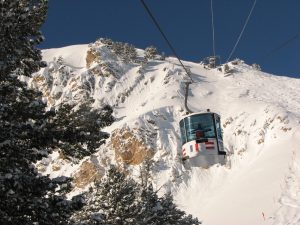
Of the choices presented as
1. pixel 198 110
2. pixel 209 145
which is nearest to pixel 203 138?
pixel 209 145

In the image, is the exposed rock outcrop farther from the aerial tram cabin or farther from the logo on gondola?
the logo on gondola

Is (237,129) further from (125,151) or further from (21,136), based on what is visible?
(21,136)

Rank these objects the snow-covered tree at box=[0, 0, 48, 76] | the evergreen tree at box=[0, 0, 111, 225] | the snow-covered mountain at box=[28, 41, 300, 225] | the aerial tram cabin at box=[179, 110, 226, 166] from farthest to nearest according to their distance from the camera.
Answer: the snow-covered mountain at box=[28, 41, 300, 225], the aerial tram cabin at box=[179, 110, 226, 166], the snow-covered tree at box=[0, 0, 48, 76], the evergreen tree at box=[0, 0, 111, 225]

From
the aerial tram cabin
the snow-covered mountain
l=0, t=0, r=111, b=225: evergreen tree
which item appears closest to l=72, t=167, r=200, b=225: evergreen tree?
the snow-covered mountain

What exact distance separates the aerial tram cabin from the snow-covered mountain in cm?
1065

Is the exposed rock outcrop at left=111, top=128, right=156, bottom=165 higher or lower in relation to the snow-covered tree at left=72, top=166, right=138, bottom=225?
higher

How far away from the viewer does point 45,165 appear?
267 feet

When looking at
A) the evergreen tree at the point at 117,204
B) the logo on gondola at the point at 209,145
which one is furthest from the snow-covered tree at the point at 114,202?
the logo on gondola at the point at 209,145

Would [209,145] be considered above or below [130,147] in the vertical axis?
below

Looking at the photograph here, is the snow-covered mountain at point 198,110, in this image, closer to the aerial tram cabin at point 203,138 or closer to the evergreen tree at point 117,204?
the evergreen tree at point 117,204

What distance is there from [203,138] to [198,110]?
66.5m

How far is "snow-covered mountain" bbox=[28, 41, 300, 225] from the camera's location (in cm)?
5338

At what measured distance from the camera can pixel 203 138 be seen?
18.9m

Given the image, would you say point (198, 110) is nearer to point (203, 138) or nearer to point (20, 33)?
point (203, 138)
